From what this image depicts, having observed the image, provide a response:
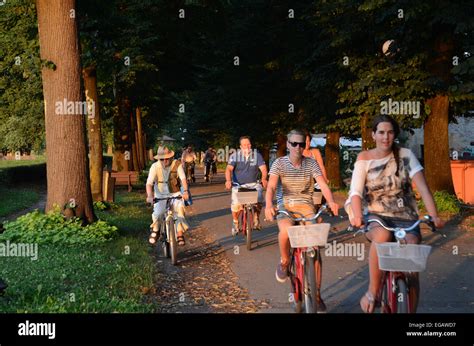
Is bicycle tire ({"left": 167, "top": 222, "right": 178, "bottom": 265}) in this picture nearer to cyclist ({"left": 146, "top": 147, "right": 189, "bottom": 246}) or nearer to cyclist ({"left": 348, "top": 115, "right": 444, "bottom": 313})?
cyclist ({"left": 146, "top": 147, "right": 189, "bottom": 246})

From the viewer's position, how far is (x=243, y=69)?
1387 inches

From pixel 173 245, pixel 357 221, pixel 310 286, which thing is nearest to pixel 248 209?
pixel 173 245

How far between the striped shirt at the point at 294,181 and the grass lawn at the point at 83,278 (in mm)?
1835

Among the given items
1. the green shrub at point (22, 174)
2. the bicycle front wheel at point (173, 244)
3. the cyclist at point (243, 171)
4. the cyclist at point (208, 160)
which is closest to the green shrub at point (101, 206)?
the cyclist at point (243, 171)

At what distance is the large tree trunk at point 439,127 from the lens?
1825 centimetres

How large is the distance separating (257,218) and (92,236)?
298 centimetres

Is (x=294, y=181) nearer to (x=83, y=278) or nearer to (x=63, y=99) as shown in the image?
(x=83, y=278)

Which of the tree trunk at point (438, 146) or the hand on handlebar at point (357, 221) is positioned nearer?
the hand on handlebar at point (357, 221)

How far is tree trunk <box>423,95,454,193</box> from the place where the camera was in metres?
18.5

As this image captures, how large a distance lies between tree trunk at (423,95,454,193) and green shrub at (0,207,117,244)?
9.09m

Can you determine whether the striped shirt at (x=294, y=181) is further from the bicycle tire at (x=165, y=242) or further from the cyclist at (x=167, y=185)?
the bicycle tire at (x=165, y=242)

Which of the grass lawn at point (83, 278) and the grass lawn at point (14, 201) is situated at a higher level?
the grass lawn at point (83, 278)
